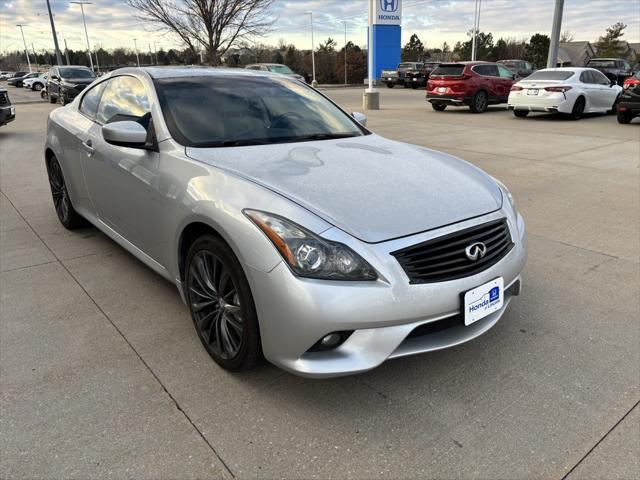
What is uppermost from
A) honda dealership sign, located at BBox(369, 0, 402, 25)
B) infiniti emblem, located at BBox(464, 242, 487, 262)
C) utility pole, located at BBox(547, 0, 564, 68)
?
honda dealership sign, located at BBox(369, 0, 402, 25)

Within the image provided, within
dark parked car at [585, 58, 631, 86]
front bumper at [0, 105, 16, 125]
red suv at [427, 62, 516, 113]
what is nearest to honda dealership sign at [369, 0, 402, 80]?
red suv at [427, 62, 516, 113]

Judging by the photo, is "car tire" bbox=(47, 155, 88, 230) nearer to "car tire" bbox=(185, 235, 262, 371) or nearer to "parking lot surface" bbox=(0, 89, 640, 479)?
"parking lot surface" bbox=(0, 89, 640, 479)

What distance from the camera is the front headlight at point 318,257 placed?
85.2 inches

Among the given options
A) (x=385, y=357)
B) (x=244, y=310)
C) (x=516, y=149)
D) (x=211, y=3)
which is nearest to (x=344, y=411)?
(x=385, y=357)

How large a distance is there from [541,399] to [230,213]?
1.78 metres

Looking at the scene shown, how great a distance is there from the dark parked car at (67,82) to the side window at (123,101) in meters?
19.2

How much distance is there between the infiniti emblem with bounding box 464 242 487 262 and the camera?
95.0 inches

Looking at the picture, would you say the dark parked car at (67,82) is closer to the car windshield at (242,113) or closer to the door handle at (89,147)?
the door handle at (89,147)

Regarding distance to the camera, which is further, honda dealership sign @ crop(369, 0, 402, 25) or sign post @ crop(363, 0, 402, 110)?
honda dealership sign @ crop(369, 0, 402, 25)

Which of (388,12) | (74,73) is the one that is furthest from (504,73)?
(74,73)

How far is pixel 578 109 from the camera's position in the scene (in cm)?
1465

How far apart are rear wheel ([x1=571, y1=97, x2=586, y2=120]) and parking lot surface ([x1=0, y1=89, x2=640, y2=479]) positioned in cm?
1186

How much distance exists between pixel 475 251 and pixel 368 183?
2.13ft

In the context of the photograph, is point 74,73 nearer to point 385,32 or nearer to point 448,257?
point 385,32
